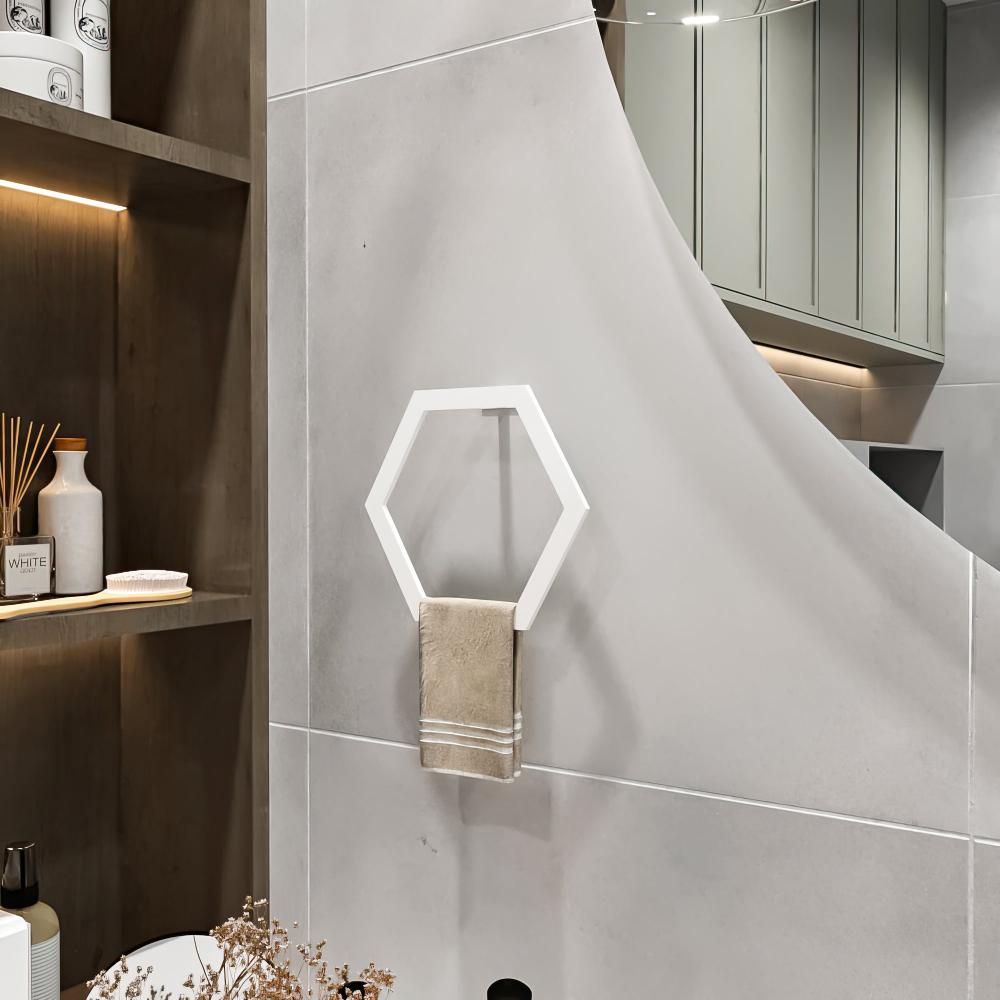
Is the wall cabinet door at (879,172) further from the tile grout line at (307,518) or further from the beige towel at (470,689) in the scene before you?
the tile grout line at (307,518)

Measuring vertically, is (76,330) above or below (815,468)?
above

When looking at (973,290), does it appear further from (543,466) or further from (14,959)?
(14,959)

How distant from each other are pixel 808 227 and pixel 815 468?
0.20 m

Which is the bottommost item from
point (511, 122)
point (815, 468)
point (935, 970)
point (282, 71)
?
point (935, 970)

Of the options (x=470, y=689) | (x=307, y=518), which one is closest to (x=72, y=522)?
(x=307, y=518)

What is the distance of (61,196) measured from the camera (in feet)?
4.45

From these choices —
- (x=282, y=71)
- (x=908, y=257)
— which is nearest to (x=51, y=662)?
(x=282, y=71)

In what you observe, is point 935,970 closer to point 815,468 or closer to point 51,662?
point 815,468

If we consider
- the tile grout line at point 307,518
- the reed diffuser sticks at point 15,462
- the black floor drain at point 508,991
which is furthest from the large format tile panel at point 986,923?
the reed diffuser sticks at point 15,462

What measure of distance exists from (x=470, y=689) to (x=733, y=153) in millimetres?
547

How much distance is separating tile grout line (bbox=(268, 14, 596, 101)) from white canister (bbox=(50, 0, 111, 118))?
20 cm

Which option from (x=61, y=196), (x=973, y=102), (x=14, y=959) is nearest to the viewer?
(x=973, y=102)

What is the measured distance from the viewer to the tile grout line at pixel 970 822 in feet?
2.67

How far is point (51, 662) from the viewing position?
1351mm
